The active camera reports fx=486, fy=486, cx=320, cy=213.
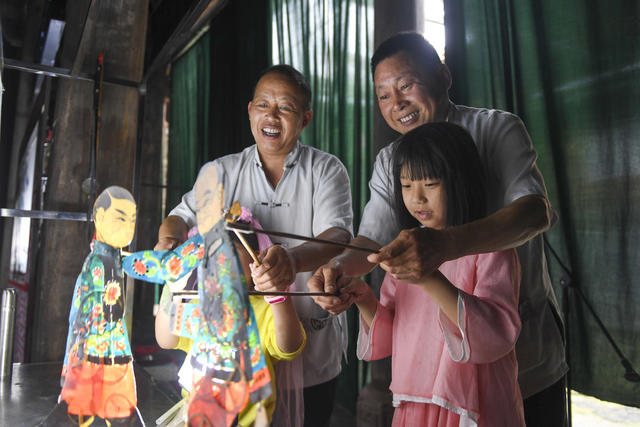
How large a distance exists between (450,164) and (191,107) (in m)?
2.24

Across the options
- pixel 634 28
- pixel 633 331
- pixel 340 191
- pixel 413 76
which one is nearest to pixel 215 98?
pixel 340 191

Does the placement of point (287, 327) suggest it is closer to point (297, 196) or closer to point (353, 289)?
point (353, 289)

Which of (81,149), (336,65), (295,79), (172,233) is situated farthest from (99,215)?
(336,65)

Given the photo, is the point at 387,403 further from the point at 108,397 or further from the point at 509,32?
the point at 509,32

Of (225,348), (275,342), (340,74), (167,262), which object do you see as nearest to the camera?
(225,348)

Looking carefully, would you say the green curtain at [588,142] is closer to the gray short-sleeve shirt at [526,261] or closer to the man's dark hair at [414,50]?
the gray short-sleeve shirt at [526,261]

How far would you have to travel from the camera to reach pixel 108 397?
1.07 metres

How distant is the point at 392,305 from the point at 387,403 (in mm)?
945

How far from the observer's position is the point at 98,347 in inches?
41.7

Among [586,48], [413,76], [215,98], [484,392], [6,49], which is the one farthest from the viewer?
[6,49]

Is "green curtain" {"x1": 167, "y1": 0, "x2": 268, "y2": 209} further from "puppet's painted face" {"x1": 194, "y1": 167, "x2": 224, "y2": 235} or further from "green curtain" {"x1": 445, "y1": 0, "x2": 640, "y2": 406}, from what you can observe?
"puppet's painted face" {"x1": 194, "y1": 167, "x2": 224, "y2": 235}

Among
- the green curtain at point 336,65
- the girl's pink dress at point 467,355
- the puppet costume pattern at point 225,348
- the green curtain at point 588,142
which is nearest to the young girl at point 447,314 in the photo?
the girl's pink dress at point 467,355

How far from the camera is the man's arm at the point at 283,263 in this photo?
88cm

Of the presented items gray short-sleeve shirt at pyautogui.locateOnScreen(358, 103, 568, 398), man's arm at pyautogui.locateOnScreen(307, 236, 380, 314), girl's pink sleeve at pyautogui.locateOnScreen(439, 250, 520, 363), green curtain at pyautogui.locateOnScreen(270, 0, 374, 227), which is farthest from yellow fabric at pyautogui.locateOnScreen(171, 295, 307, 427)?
green curtain at pyautogui.locateOnScreen(270, 0, 374, 227)
